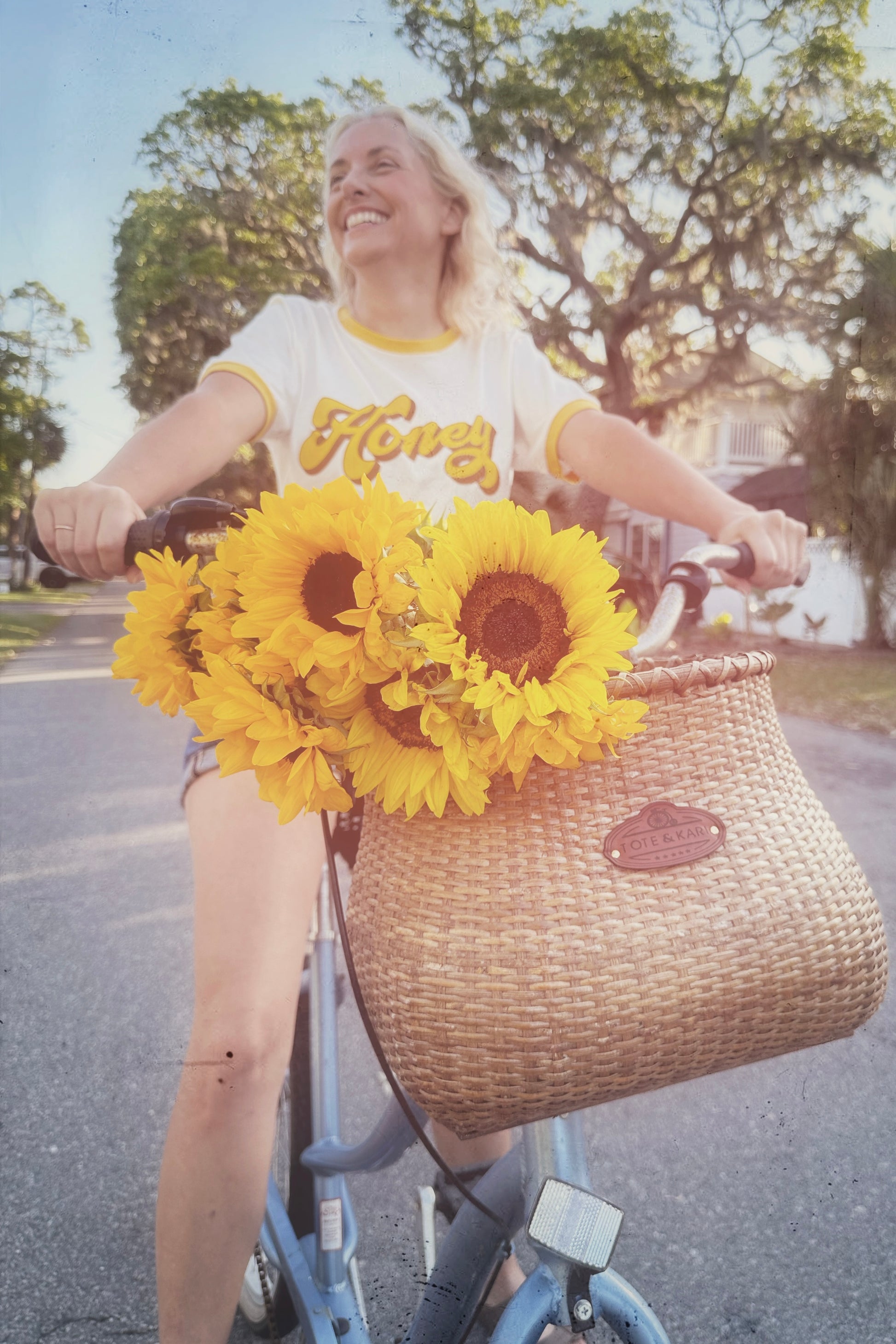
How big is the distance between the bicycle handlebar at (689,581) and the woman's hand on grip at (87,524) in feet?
2.06

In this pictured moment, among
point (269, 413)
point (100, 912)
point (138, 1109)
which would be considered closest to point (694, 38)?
point (269, 413)

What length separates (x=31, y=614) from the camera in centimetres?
169

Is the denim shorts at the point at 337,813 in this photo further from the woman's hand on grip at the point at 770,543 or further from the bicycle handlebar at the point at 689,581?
the woman's hand on grip at the point at 770,543

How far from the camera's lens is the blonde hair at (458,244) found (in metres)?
1.32

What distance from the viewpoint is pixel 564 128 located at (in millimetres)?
1558

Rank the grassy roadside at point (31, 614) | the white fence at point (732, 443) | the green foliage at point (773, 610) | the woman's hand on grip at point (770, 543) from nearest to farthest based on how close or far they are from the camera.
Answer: the woman's hand on grip at point (770, 543) < the grassy roadside at point (31, 614) < the white fence at point (732, 443) < the green foliage at point (773, 610)

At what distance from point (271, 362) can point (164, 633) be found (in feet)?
1.87

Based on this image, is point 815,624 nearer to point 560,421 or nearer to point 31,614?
point 560,421

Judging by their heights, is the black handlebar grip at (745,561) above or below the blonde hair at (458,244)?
below

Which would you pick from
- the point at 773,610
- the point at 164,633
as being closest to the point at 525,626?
the point at 164,633

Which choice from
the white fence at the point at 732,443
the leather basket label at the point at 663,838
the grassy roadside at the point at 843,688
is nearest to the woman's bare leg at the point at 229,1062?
the leather basket label at the point at 663,838

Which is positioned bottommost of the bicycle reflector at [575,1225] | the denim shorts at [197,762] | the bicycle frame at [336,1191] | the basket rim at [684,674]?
the bicycle frame at [336,1191]

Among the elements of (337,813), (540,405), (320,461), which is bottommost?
(337,813)

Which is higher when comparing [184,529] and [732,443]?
[732,443]
